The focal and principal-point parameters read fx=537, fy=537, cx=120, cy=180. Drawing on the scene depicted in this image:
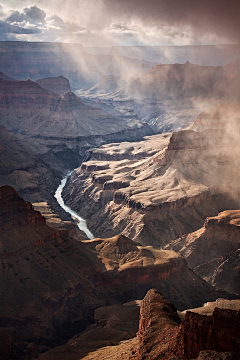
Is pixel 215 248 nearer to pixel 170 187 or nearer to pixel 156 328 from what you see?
pixel 170 187

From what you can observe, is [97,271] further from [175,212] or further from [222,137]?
[222,137]

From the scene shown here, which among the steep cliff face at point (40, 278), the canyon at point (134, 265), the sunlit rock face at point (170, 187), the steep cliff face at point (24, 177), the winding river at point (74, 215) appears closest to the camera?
the canyon at point (134, 265)

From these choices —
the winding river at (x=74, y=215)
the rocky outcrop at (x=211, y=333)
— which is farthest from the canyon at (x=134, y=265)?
the winding river at (x=74, y=215)

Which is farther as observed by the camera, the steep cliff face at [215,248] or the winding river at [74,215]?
the winding river at [74,215]

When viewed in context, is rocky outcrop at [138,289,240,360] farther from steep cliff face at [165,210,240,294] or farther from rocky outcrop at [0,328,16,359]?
steep cliff face at [165,210,240,294]

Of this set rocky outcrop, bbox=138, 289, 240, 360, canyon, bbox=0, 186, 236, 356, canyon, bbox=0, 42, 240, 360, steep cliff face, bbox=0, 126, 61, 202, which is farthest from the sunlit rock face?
rocky outcrop, bbox=138, 289, 240, 360

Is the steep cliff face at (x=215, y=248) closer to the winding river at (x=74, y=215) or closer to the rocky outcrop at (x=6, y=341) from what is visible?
the winding river at (x=74, y=215)

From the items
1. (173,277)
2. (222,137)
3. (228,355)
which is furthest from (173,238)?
(228,355)
